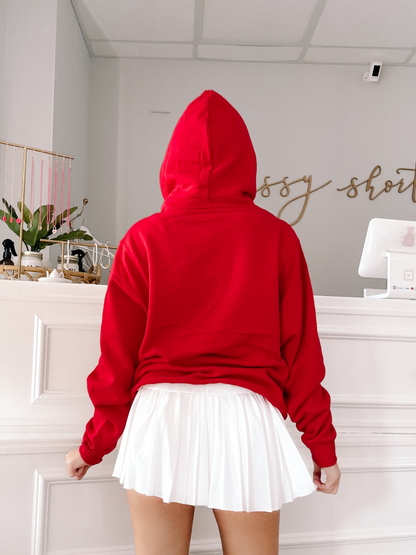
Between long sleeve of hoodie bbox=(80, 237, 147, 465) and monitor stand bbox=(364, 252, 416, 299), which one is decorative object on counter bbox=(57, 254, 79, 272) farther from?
monitor stand bbox=(364, 252, 416, 299)

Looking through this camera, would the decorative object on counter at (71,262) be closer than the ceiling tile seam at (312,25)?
Yes

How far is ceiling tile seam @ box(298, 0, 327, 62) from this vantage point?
246 cm

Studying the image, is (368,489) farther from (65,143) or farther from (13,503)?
(65,143)

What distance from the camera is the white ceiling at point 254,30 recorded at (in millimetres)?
2465

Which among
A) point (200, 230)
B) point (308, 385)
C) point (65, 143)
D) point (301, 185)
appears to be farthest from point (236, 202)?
point (301, 185)

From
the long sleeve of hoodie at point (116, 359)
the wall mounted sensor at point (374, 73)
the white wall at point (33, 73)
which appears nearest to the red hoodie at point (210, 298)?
the long sleeve of hoodie at point (116, 359)

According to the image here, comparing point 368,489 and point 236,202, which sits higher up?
point 236,202

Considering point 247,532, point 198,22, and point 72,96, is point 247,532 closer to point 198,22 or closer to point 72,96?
point 72,96

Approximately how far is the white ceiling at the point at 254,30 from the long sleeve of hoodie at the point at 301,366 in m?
2.17

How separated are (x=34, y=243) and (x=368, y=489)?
1229 mm

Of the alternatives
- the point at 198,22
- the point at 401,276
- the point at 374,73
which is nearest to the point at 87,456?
the point at 401,276

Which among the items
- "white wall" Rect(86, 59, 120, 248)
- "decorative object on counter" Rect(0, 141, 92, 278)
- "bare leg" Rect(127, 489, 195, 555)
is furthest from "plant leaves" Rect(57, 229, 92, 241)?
"white wall" Rect(86, 59, 120, 248)

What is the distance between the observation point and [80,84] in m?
2.69

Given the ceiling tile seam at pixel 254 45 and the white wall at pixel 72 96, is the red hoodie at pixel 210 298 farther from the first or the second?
the ceiling tile seam at pixel 254 45
